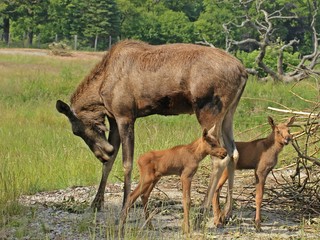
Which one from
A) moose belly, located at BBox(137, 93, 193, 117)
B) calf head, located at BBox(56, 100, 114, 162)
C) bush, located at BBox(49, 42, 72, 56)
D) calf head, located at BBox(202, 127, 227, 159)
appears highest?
moose belly, located at BBox(137, 93, 193, 117)

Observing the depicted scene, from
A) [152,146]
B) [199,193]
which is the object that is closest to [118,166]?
[152,146]

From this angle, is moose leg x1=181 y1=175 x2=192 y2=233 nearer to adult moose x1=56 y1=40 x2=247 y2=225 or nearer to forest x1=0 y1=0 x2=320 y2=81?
adult moose x1=56 y1=40 x2=247 y2=225

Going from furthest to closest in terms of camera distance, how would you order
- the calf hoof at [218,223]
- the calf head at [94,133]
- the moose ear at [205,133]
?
1. the calf head at [94,133]
2. the calf hoof at [218,223]
3. the moose ear at [205,133]

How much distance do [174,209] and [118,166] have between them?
2745 mm

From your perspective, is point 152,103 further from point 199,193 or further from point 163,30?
point 163,30

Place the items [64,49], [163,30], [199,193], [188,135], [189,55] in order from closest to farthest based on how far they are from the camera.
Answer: [189,55] < [199,193] < [188,135] < [64,49] < [163,30]

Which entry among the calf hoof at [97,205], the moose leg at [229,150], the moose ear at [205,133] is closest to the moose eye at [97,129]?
the calf hoof at [97,205]

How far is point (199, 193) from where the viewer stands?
988 centimetres

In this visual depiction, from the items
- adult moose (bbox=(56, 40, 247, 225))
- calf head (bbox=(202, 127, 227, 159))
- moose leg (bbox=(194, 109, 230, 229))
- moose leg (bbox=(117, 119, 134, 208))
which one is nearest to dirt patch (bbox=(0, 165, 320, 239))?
moose leg (bbox=(194, 109, 230, 229))

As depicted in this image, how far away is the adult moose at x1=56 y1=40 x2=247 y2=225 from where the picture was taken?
8133 millimetres

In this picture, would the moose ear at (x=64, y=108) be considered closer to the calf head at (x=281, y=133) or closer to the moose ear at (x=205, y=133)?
the moose ear at (x=205, y=133)

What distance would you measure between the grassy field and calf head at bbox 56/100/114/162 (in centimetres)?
105

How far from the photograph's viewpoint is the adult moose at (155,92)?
8.13 meters

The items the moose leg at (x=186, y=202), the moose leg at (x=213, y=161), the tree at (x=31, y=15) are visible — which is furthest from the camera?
the tree at (x=31, y=15)
